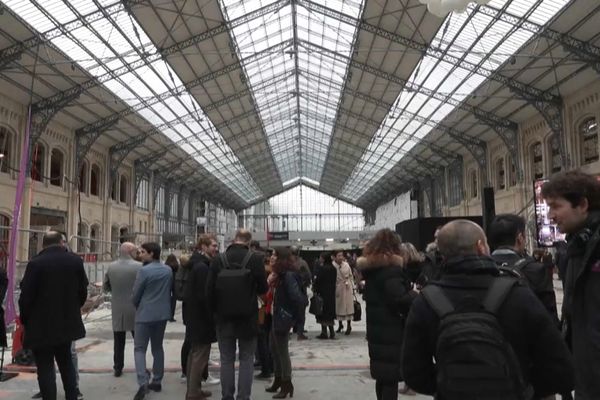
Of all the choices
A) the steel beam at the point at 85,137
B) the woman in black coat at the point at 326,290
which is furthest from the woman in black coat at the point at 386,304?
the steel beam at the point at 85,137

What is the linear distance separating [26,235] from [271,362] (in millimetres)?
17755

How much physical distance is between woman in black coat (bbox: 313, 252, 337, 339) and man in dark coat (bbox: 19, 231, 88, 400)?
538 centimetres

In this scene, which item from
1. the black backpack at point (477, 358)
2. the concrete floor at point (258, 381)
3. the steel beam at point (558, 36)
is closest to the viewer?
the black backpack at point (477, 358)

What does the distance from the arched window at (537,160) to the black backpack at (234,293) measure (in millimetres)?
23557

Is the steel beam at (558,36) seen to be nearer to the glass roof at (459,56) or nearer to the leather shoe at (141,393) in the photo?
the glass roof at (459,56)

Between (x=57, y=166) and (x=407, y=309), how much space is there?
25.8 m

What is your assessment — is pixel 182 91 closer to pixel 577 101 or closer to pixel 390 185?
pixel 577 101

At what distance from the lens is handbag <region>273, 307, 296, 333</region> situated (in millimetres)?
5207

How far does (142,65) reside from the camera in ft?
63.9

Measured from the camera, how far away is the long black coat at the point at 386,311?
12.2ft

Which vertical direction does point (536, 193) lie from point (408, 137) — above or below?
below

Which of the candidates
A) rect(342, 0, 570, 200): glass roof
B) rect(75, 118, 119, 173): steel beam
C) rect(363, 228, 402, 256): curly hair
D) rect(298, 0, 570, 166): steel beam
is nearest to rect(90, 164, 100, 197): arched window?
rect(75, 118, 119, 173): steel beam

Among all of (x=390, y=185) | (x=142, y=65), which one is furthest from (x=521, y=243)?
(x=390, y=185)

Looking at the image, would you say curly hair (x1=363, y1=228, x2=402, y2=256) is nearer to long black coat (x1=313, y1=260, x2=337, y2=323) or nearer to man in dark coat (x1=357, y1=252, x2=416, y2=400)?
man in dark coat (x1=357, y1=252, x2=416, y2=400)
